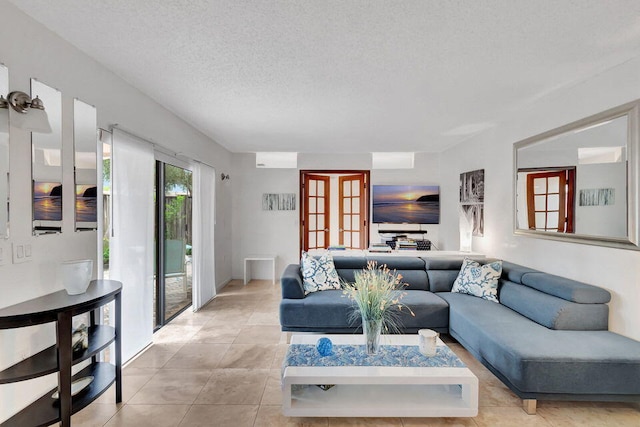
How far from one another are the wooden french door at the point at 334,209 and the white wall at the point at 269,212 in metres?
0.14

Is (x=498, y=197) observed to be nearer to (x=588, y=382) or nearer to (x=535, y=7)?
(x=588, y=382)

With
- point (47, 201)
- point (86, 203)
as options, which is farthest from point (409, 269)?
point (47, 201)

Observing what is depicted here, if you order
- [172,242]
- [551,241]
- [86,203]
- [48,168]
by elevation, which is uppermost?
[48,168]

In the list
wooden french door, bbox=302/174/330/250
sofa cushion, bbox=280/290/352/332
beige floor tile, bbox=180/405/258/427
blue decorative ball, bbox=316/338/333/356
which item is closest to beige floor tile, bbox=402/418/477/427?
blue decorative ball, bbox=316/338/333/356

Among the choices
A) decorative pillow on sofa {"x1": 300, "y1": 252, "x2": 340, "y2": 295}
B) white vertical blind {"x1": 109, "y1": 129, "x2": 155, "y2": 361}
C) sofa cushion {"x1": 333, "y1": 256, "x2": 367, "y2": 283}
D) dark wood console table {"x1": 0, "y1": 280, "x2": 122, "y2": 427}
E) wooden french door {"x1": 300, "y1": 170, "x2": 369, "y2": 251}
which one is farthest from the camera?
wooden french door {"x1": 300, "y1": 170, "x2": 369, "y2": 251}

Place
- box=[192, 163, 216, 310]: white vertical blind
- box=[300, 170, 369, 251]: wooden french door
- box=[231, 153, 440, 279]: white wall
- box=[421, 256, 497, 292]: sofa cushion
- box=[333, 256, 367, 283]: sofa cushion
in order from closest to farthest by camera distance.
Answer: box=[421, 256, 497, 292]: sofa cushion
box=[333, 256, 367, 283]: sofa cushion
box=[192, 163, 216, 310]: white vertical blind
box=[231, 153, 440, 279]: white wall
box=[300, 170, 369, 251]: wooden french door

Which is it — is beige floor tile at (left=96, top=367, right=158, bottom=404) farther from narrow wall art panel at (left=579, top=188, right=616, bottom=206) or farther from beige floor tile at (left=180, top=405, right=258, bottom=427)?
narrow wall art panel at (left=579, top=188, right=616, bottom=206)

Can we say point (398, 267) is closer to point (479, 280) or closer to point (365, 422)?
point (479, 280)

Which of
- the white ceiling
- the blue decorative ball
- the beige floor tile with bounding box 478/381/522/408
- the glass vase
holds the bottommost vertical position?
the beige floor tile with bounding box 478/381/522/408

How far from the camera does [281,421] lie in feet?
6.95

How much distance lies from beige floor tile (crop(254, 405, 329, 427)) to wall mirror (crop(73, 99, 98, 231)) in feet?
6.15

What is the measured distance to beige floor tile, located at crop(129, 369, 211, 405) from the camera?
235cm

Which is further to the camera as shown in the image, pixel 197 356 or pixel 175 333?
pixel 175 333

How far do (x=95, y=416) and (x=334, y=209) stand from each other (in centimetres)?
530
